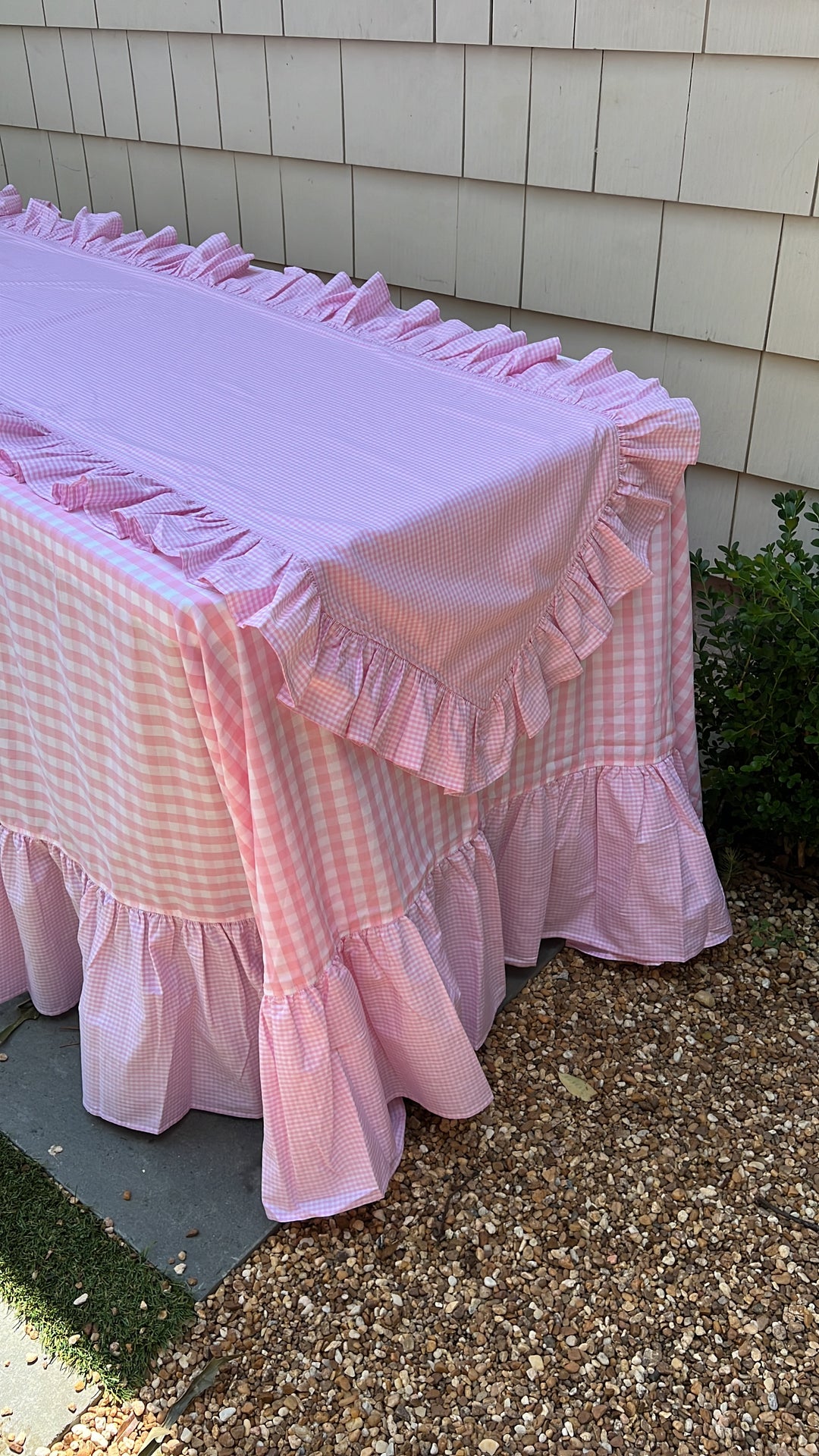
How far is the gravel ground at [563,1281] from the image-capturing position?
4.35 ft

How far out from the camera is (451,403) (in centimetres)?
164

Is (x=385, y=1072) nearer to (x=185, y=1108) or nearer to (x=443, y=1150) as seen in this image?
(x=443, y=1150)

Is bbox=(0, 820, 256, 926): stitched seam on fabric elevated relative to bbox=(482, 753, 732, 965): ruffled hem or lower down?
elevated

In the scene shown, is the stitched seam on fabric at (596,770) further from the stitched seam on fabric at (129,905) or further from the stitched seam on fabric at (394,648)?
the stitched seam on fabric at (129,905)

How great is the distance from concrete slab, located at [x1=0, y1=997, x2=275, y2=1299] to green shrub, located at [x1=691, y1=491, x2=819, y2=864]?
1.04m

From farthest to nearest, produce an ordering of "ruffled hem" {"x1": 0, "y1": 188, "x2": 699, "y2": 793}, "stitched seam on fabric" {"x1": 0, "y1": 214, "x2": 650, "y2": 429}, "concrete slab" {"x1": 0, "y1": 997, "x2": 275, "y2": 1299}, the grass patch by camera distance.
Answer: "stitched seam on fabric" {"x1": 0, "y1": 214, "x2": 650, "y2": 429} < "concrete slab" {"x1": 0, "y1": 997, "x2": 275, "y2": 1299} < the grass patch < "ruffled hem" {"x1": 0, "y1": 188, "x2": 699, "y2": 793}

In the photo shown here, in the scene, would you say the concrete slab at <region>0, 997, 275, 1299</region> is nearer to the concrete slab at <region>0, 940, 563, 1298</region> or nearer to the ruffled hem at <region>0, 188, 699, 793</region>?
the concrete slab at <region>0, 940, 563, 1298</region>

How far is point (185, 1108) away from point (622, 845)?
80cm

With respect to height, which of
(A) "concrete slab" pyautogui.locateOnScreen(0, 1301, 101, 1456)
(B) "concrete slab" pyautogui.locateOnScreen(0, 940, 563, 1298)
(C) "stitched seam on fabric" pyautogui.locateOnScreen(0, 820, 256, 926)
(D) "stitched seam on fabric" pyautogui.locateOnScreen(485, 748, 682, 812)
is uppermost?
(C) "stitched seam on fabric" pyautogui.locateOnScreen(0, 820, 256, 926)

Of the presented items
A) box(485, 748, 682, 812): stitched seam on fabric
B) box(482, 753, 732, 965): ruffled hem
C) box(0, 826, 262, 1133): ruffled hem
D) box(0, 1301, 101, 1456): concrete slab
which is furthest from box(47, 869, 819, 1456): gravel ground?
box(485, 748, 682, 812): stitched seam on fabric

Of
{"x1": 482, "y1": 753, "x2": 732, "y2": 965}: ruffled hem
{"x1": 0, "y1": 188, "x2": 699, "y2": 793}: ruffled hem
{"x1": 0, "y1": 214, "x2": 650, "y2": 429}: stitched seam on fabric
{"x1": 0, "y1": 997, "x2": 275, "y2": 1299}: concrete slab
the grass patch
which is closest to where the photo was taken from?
{"x1": 0, "y1": 188, "x2": 699, "y2": 793}: ruffled hem

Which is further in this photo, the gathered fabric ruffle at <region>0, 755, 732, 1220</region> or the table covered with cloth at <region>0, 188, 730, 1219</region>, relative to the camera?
the gathered fabric ruffle at <region>0, 755, 732, 1220</region>

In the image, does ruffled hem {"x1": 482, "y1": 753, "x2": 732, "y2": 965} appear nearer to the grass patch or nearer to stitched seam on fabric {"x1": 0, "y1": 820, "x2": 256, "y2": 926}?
stitched seam on fabric {"x1": 0, "y1": 820, "x2": 256, "y2": 926}

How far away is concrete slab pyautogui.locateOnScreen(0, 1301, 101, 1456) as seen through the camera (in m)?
1.32
